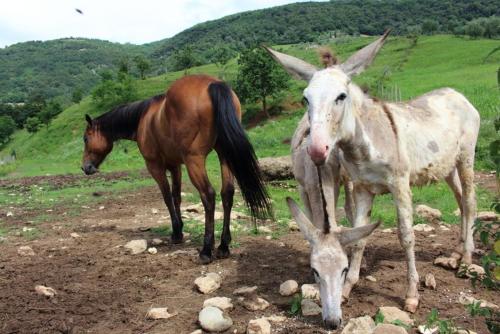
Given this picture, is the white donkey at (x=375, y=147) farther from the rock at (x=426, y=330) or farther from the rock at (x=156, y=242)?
the rock at (x=156, y=242)

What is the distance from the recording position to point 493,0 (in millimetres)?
124000

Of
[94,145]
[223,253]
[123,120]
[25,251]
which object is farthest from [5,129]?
[223,253]

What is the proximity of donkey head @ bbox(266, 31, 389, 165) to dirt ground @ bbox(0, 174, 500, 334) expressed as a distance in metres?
1.61

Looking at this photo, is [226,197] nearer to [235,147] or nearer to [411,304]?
[235,147]

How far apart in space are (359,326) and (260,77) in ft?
114

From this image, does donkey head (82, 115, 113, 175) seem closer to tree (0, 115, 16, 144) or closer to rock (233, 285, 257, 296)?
rock (233, 285, 257, 296)

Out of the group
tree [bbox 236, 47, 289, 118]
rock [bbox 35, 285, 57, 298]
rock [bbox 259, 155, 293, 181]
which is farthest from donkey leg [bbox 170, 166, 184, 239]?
tree [bbox 236, 47, 289, 118]

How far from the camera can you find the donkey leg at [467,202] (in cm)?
524

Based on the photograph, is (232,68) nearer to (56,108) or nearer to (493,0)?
(56,108)

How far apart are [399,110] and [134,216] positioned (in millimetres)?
6343

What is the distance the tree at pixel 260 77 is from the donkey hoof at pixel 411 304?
33.8 m

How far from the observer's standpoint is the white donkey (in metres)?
3.45

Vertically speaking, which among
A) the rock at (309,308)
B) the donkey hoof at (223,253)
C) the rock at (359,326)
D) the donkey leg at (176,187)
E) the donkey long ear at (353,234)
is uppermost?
the donkey long ear at (353,234)

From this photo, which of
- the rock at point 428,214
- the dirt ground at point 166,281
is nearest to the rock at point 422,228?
the dirt ground at point 166,281
